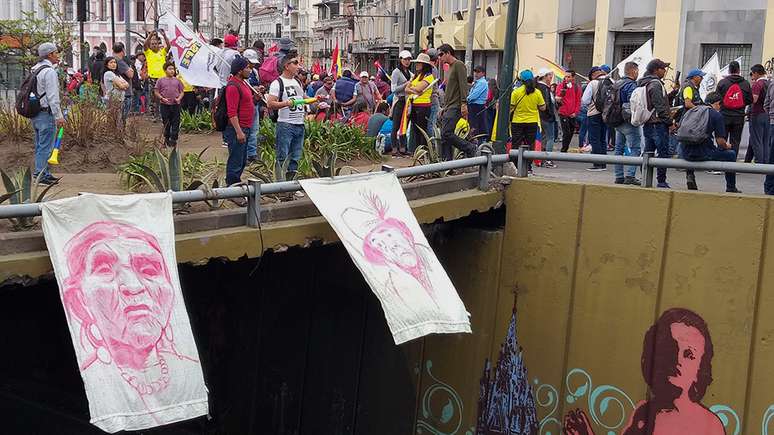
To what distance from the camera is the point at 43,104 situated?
36.8ft

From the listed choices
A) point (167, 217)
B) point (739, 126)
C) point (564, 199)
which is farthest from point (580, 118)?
point (167, 217)

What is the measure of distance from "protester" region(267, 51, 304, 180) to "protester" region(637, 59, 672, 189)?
4159 mm

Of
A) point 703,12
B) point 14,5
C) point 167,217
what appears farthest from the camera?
point 14,5

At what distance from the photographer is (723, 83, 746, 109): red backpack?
546 inches

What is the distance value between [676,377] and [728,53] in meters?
16.9

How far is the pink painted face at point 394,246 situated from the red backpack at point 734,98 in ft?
23.3

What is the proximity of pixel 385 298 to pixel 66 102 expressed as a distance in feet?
30.5

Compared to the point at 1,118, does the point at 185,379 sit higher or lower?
lower

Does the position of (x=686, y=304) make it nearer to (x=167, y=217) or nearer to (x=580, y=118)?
(x=167, y=217)

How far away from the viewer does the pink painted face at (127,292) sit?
6684 millimetres

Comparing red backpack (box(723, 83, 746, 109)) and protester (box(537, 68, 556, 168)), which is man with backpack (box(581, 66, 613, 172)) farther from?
red backpack (box(723, 83, 746, 109))

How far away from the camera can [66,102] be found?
15633mm

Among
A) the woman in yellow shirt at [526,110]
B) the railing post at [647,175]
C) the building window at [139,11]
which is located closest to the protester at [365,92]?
the woman in yellow shirt at [526,110]

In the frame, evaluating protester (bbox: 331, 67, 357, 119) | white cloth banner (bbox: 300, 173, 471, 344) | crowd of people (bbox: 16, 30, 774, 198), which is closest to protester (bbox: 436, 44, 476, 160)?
crowd of people (bbox: 16, 30, 774, 198)
